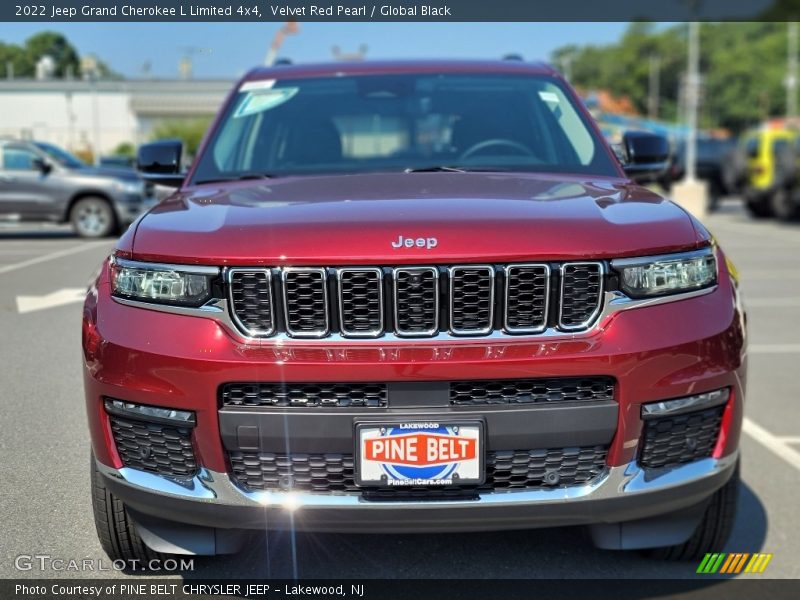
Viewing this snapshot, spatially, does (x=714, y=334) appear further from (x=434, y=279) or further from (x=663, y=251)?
(x=434, y=279)

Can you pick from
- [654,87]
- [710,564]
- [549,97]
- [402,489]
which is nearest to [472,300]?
[402,489]

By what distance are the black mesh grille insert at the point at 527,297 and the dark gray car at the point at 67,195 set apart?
1334 cm

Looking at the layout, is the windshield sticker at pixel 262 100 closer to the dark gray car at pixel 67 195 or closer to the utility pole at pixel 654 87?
the dark gray car at pixel 67 195

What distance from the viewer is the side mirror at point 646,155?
14.4 ft

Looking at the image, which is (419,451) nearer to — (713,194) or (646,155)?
(646,155)

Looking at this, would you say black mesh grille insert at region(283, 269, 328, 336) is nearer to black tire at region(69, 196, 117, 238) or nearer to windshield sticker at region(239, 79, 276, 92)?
windshield sticker at region(239, 79, 276, 92)

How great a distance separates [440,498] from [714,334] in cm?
89

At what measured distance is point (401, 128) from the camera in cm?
446

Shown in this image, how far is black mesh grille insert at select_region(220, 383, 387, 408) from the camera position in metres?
2.67

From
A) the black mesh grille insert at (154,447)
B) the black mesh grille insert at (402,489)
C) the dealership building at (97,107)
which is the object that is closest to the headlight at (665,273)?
the black mesh grille insert at (402,489)

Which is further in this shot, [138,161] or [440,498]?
[138,161]

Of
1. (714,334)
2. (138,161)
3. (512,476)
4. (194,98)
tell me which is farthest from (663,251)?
(194,98)

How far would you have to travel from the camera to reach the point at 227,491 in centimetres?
273

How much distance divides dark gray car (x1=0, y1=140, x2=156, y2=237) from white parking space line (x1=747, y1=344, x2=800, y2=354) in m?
10.4
